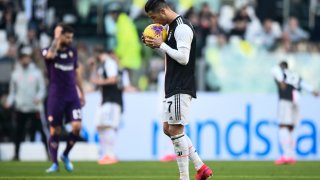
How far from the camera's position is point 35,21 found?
23484 mm

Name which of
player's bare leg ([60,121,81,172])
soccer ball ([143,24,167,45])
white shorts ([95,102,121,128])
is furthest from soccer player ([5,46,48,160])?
soccer ball ([143,24,167,45])

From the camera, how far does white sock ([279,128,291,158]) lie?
20531 mm

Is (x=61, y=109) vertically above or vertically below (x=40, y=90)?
below

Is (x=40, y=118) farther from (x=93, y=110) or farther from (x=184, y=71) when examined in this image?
(x=184, y=71)

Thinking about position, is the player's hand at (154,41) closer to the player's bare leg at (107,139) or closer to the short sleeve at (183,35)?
the short sleeve at (183,35)

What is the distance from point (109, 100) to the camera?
68.5 ft

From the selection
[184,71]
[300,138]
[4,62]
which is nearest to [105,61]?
[4,62]

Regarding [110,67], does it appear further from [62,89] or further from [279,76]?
[62,89]

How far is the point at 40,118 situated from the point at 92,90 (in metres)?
1.53

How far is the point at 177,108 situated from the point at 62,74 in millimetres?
5194

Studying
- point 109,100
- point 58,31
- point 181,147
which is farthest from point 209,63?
point 181,147

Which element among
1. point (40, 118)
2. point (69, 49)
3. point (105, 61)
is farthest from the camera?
point (40, 118)

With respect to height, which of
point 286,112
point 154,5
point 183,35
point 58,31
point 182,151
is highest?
point 58,31

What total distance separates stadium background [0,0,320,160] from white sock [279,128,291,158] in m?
1.60
